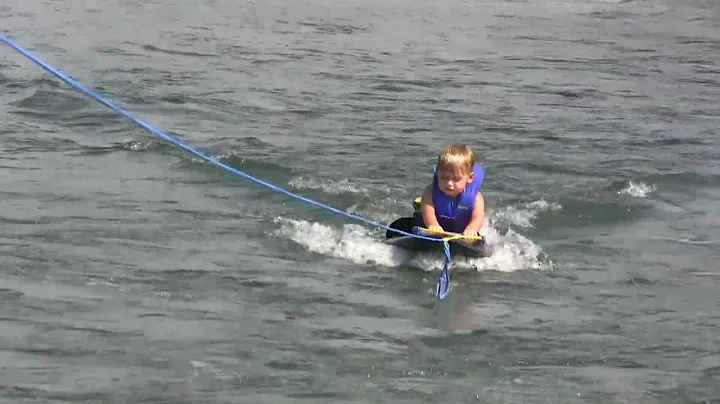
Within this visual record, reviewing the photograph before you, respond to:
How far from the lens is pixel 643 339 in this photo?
285 inches

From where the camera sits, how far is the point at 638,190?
1092cm

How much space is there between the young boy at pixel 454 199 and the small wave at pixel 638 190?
2341 millimetres

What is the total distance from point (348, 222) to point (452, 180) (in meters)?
1.35

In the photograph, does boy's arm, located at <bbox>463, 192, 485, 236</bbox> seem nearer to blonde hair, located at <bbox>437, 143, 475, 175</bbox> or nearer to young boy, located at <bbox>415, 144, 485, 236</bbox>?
young boy, located at <bbox>415, 144, 485, 236</bbox>

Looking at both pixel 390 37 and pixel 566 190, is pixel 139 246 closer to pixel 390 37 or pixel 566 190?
pixel 566 190

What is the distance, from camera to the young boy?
8.70m

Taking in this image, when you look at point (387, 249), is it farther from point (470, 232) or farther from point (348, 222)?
point (348, 222)

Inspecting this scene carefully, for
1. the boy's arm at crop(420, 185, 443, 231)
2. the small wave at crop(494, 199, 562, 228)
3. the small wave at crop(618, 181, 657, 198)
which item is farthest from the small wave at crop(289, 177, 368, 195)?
the small wave at crop(618, 181, 657, 198)

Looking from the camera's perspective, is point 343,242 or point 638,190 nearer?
point 343,242

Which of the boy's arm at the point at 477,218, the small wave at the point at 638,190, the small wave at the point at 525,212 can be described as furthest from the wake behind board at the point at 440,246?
the small wave at the point at 638,190

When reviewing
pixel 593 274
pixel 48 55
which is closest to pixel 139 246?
pixel 593 274

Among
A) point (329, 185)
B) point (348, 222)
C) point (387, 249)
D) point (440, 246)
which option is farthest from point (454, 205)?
point (329, 185)

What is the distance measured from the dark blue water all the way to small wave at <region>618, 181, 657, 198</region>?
0.12 feet

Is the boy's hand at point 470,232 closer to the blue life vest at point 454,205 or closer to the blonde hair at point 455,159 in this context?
the blue life vest at point 454,205
